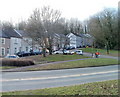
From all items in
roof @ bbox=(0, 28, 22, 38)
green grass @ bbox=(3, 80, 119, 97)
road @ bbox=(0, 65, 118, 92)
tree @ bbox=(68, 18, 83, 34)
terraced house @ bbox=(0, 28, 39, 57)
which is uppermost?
tree @ bbox=(68, 18, 83, 34)

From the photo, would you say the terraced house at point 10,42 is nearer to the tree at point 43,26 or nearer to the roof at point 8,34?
the roof at point 8,34

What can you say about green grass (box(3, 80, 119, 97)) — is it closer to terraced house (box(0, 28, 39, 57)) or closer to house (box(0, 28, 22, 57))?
terraced house (box(0, 28, 39, 57))

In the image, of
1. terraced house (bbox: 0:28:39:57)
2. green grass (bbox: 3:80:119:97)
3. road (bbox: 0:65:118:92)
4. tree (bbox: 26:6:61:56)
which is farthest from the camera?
terraced house (bbox: 0:28:39:57)

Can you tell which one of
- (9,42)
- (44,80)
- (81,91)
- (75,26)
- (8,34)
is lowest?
(44,80)

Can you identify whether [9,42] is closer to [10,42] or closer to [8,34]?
[10,42]

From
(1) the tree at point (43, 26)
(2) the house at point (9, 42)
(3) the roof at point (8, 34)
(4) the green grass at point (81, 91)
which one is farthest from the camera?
(3) the roof at point (8, 34)

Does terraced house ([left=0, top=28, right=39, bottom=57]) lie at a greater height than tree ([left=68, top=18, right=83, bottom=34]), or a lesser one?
lesser

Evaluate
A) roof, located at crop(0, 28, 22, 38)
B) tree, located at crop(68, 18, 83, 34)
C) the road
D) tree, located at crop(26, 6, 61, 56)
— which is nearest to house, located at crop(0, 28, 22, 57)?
roof, located at crop(0, 28, 22, 38)

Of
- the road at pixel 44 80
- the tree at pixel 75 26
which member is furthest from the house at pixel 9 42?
the tree at pixel 75 26

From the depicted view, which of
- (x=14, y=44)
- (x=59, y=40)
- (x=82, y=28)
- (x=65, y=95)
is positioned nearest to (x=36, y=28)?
(x=59, y=40)

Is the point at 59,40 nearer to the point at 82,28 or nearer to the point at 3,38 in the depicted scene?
the point at 3,38

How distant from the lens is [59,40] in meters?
39.9

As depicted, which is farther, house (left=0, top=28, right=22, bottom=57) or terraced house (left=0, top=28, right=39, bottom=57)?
house (left=0, top=28, right=22, bottom=57)

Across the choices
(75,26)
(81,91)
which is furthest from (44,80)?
(75,26)
